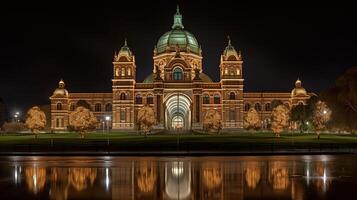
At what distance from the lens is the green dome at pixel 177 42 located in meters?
123

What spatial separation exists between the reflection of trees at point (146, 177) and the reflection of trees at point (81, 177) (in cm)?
221

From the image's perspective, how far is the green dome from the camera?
123 metres

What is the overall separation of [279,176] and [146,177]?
6.45 m

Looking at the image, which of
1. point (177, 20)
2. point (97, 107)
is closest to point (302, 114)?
point (97, 107)

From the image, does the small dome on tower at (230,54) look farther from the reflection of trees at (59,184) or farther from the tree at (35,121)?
the reflection of trees at (59,184)

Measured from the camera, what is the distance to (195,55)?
124 m

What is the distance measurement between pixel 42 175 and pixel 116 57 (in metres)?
91.7

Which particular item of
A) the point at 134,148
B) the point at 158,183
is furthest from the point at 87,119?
the point at 158,183

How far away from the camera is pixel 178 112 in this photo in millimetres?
120188

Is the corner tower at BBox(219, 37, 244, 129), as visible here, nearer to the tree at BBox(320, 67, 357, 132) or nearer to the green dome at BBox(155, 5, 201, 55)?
the green dome at BBox(155, 5, 201, 55)

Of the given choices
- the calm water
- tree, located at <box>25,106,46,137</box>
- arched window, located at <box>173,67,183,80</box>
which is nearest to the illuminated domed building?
arched window, located at <box>173,67,183,80</box>

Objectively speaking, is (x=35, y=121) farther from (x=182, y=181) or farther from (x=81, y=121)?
(x=182, y=181)

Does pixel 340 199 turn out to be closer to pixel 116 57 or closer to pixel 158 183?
pixel 158 183

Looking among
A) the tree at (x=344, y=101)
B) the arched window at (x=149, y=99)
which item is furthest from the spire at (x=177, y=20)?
the tree at (x=344, y=101)
